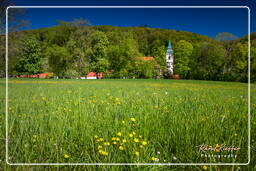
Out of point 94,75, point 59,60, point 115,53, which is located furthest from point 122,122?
point 59,60

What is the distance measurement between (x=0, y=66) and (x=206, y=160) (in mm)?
3108

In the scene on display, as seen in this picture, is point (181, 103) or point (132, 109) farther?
point (181, 103)

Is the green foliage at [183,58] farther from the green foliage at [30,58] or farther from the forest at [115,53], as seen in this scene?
the green foliage at [30,58]

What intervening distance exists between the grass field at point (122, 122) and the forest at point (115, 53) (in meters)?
0.17

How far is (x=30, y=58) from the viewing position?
2.83 m

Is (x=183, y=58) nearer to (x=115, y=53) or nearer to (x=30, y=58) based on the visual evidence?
(x=115, y=53)

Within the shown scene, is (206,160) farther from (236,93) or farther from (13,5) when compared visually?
(13,5)

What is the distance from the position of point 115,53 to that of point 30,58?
52.9 inches

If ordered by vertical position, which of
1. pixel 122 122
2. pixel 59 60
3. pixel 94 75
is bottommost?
pixel 122 122

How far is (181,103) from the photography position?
9.49 ft

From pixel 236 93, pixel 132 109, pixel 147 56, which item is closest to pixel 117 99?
pixel 132 109

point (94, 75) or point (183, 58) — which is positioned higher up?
point (183, 58)

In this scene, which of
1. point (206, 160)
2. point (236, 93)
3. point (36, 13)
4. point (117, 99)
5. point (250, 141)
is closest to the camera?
point (206, 160)

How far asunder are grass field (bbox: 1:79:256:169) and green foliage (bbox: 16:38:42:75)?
18 cm
